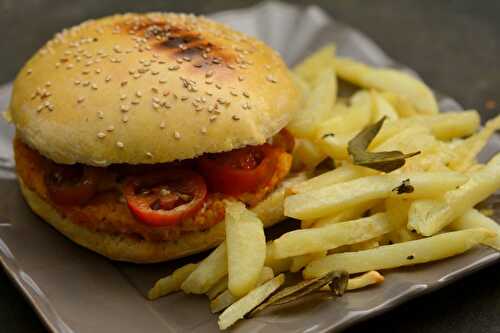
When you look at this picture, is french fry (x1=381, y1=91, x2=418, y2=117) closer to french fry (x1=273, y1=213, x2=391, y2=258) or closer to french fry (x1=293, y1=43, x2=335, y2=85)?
french fry (x1=293, y1=43, x2=335, y2=85)

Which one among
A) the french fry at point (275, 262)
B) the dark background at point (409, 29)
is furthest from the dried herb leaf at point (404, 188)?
the dark background at point (409, 29)

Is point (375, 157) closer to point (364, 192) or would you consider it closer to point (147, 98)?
point (364, 192)

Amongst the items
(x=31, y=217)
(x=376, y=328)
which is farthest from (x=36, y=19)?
(x=376, y=328)

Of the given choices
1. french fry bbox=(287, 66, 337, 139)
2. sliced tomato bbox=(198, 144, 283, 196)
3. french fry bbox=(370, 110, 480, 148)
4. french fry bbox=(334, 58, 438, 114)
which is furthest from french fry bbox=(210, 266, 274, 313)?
french fry bbox=(334, 58, 438, 114)

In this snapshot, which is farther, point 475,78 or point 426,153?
point 475,78

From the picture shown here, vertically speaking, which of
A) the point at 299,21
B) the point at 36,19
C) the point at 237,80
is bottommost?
the point at 36,19

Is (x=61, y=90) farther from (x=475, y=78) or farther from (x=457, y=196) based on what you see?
(x=475, y=78)
